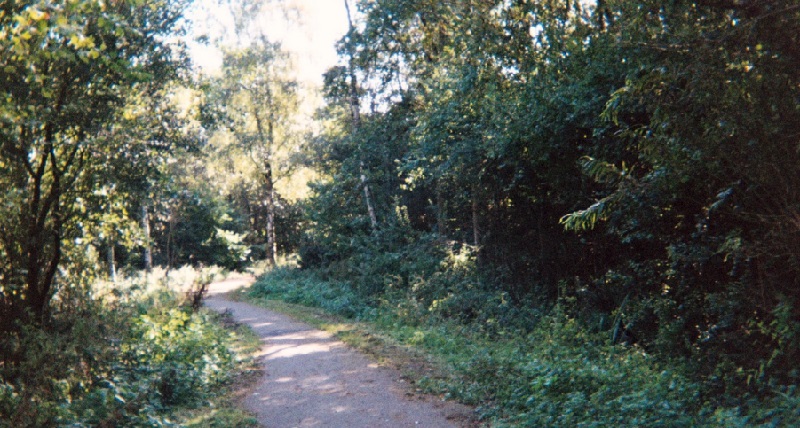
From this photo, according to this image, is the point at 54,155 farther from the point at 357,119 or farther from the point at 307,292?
the point at 357,119

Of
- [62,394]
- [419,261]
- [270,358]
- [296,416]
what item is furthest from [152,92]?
[419,261]

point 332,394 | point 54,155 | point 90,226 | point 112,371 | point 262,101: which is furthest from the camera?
point 262,101

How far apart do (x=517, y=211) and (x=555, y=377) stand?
8.15m

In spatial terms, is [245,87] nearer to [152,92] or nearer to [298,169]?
[298,169]

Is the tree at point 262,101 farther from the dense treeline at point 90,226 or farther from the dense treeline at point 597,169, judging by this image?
the dense treeline at point 90,226

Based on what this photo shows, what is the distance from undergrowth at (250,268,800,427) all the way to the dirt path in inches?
22.7

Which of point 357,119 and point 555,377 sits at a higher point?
point 357,119

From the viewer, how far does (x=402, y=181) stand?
79.1 feet

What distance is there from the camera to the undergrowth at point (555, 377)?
6191mm

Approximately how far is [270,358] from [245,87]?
27.1 m

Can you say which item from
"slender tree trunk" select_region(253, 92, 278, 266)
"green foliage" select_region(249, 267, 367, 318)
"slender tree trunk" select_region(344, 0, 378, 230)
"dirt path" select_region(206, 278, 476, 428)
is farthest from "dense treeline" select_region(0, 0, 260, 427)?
"slender tree trunk" select_region(253, 92, 278, 266)

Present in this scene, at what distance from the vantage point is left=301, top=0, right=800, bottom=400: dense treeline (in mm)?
6305

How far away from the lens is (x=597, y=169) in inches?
297

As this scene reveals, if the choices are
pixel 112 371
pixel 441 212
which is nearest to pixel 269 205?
pixel 441 212
